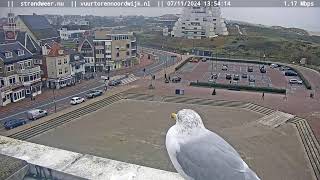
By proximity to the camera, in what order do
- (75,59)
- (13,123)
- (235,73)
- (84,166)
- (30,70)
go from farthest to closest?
(235,73)
(75,59)
(30,70)
(13,123)
(84,166)

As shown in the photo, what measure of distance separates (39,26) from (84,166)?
25508 millimetres

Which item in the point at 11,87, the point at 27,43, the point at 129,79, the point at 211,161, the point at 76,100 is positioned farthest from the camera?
the point at 129,79

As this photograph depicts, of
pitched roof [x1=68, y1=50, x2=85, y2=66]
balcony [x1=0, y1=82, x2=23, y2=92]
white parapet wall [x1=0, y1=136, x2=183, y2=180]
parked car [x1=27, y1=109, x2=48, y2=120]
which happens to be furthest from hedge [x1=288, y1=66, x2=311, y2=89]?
white parapet wall [x1=0, y1=136, x2=183, y2=180]

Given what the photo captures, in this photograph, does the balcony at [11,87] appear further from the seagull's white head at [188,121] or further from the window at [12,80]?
the seagull's white head at [188,121]

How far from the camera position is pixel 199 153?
6.15 feet

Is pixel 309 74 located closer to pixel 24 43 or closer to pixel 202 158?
pixel 24 43

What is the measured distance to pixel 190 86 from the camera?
62.5 ft

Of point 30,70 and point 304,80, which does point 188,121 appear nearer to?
point 30,70

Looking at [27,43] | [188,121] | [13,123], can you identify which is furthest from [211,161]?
[27,43]

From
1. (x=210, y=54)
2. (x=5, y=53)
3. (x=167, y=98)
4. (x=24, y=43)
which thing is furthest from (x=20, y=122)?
(x=210, y=54)

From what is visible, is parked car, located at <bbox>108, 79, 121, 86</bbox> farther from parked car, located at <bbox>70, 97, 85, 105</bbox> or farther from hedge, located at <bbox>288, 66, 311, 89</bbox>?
hedge, located at <bbox>288, 66, 311, 89</bbox>

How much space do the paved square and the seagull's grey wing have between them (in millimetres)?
6621

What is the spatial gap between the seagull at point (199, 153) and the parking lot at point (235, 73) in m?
17.7

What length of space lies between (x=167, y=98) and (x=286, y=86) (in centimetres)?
690
